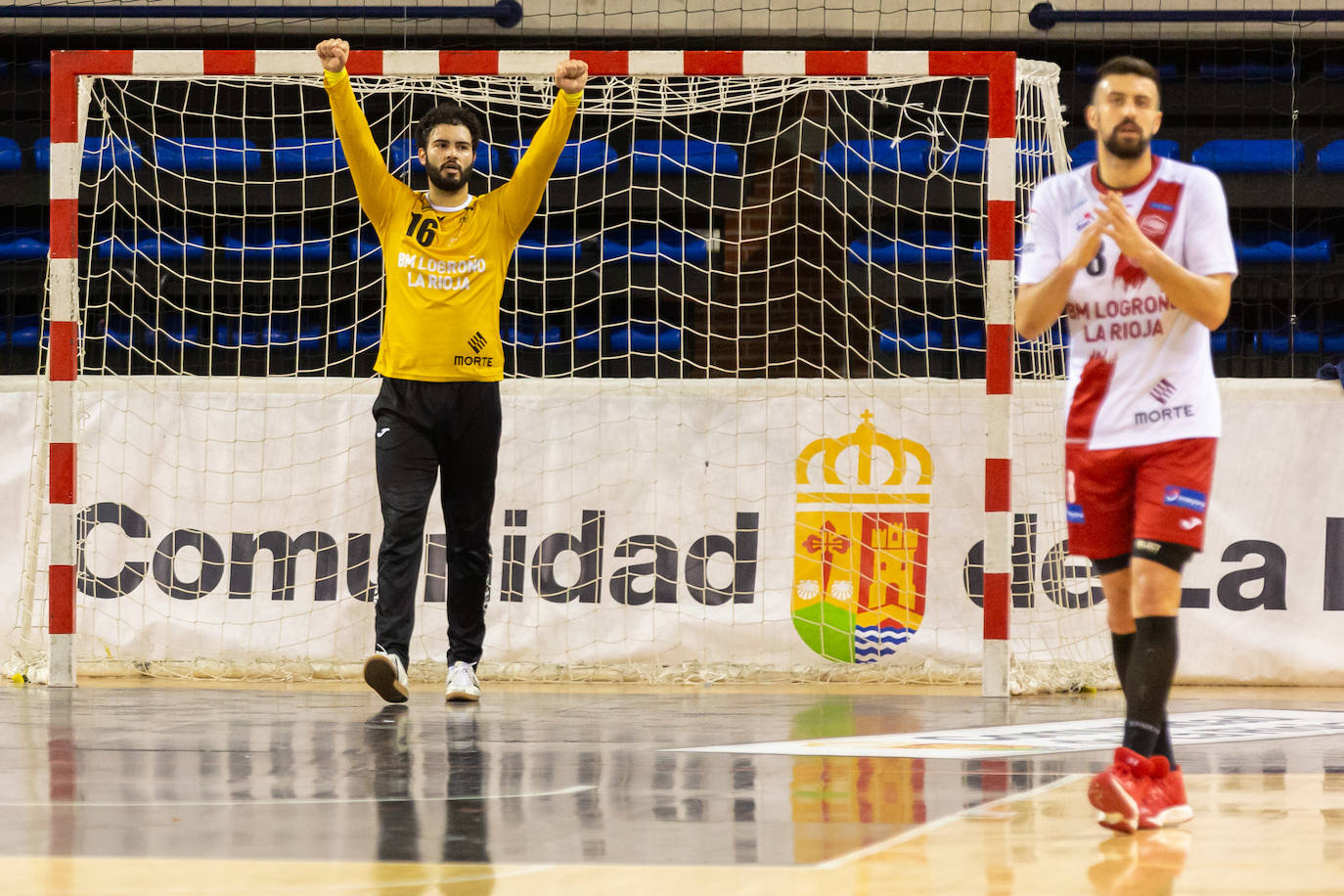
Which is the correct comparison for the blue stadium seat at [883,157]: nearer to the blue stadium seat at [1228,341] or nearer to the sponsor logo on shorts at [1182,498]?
the blue stadium seat at [1228,341]

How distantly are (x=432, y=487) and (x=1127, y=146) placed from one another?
2983 mm

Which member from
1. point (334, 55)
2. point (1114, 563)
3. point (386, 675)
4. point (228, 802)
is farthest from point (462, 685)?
point (1114, 563)

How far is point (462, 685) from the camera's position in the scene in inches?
224

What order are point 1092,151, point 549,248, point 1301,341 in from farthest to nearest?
point 1092,151 < point 549,248 < point 1301,341

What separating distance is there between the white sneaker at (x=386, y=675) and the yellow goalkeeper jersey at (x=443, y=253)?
3.18 ft

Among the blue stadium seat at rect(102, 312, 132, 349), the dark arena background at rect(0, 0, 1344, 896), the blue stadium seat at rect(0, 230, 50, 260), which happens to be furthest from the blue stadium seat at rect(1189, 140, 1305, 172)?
the blue stadium seat at rect(0, 230, 50, 260)

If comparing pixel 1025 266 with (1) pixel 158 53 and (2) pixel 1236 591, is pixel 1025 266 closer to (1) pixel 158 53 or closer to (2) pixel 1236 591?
(2) pixel 1236 591

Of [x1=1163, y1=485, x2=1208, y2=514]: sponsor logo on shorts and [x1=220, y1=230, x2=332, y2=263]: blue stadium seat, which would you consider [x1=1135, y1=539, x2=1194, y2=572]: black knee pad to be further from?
[x1=220, y1=230, x2=332, y2=263]: blue stadium seat

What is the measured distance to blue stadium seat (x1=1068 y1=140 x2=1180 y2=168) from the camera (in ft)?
34.8

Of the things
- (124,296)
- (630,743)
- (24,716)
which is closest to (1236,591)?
(630,743)

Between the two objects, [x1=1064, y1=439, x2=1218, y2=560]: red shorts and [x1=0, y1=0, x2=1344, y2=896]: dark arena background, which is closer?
[x1=0, y1=0, x2=1344, y2=896]: dark arena background

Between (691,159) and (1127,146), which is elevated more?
(691,159)

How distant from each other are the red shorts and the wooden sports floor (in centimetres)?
55

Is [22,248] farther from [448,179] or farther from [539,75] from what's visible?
[448,179]
